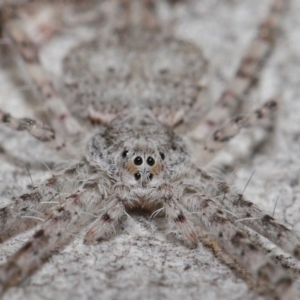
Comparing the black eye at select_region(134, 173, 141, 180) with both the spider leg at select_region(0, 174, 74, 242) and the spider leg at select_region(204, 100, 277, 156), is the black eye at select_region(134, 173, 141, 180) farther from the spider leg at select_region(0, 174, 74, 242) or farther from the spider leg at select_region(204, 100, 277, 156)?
the spider leg at select_region(204, 100, 277, 156)

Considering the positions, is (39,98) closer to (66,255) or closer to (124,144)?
(124,144)

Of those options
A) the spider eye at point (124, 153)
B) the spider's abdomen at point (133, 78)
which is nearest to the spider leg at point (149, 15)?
the spider's abdomen at point (133, 78)

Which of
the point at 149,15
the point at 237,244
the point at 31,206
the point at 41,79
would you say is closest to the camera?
the point at 237,244

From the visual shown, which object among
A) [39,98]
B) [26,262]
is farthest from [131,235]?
[39,98]

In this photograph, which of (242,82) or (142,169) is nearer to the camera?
(142,169)

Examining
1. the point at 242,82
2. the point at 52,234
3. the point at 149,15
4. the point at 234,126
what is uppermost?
the point at 149,15

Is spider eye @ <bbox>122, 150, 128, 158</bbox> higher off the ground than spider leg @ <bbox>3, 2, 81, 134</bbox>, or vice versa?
spider leg @ <bbox>3, 2, 81, 134</bbox>

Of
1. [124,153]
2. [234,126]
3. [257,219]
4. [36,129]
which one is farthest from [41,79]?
[257,219]

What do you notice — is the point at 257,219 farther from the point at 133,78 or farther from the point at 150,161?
the point at 133,78

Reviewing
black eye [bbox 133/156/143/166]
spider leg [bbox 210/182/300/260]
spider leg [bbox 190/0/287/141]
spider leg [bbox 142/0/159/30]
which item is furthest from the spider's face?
spider leg [bbox 142/0/159/30]
